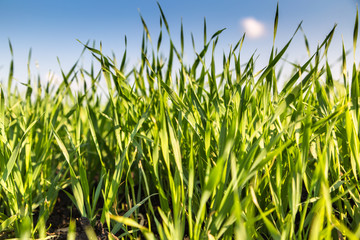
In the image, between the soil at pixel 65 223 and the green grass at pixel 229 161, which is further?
the soil at pixel 65 223

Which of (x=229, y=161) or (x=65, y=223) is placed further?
(x=65, y=223)

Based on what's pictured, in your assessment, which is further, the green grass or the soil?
the soil

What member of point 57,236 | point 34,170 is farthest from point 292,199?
point 34,170

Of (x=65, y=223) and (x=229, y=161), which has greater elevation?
(x=229, y=161)

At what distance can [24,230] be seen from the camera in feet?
1.57

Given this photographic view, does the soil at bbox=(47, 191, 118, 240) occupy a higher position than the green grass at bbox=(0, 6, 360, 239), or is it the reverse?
the green grass at bbox=(0, 6, 360, 239)

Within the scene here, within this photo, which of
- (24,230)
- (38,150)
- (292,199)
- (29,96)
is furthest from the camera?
(29,96)

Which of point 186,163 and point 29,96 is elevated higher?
point 29,96

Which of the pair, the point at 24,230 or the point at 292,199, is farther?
the point at 292,199

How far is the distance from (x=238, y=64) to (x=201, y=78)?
225mm

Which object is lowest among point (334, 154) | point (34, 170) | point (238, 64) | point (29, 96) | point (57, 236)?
point (57, 236)

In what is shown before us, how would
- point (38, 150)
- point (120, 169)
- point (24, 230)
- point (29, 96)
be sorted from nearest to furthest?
1. point (24, 230)
2. point (120, 169)
3. point (38, 150)
4. point (29, 96)

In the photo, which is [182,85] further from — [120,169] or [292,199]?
[292,199]

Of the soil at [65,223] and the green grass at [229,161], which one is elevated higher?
the green grass at [229,161]
